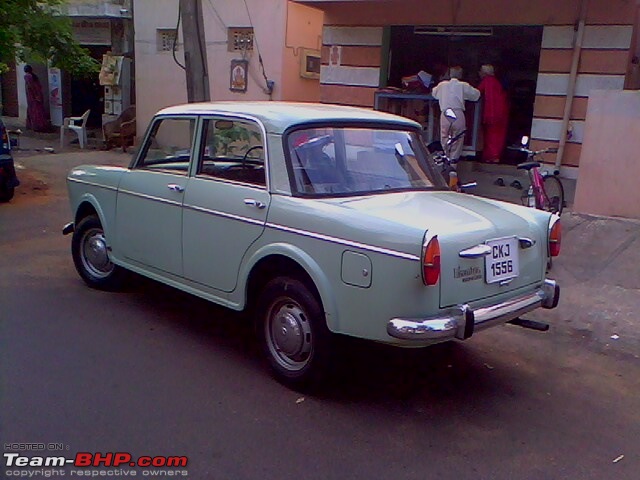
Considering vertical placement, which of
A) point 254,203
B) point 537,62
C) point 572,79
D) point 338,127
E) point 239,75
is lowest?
point 254,203

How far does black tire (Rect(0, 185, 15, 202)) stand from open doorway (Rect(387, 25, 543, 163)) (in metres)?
6.60

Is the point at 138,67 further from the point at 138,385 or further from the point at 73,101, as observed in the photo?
the point at 138,385

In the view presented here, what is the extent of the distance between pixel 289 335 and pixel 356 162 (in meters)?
1.27

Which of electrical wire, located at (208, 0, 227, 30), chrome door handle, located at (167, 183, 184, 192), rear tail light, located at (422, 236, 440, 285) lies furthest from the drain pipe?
electrical wire, located at (208, 0, 227, 30)

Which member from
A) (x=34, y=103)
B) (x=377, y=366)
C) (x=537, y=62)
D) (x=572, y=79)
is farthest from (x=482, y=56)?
(x=34, y=103)

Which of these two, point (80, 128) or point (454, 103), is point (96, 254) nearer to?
point (454, 103)

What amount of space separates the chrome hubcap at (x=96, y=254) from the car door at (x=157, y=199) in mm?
418

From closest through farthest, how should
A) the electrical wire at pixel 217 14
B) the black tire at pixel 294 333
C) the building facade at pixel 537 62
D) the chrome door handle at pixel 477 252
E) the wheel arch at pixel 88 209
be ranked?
1. the chrome door handle at pixel 477 252
2. the black tire at pixel 294 333
3. the wheel arch at pixel 88 209
4. the building facade at pixel 537 62
5. the electrical wire at pixel 217 14

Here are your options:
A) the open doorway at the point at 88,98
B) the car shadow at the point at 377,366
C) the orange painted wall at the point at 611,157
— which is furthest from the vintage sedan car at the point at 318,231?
the open doorway at the point at 88,98

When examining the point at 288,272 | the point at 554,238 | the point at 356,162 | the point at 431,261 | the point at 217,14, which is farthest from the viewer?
the point at 217,14

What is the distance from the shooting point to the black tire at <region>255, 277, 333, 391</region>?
4.14 meters

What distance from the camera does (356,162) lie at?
15.4 feet

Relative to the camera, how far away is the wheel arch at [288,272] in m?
4.01

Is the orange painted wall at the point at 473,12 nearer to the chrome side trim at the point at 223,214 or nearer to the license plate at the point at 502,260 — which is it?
the license plate at the point at 502,260
